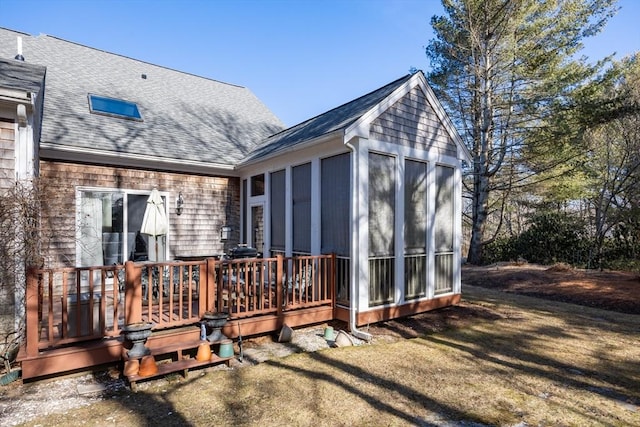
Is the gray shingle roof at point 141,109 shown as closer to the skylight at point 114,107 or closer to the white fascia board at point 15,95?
the skylight at point 114,107

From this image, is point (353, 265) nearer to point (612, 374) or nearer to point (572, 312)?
point (612, 374)

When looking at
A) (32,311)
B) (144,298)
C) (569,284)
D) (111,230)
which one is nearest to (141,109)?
(111,230)

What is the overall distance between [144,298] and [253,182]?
371 cm

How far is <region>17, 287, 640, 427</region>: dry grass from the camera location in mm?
3168

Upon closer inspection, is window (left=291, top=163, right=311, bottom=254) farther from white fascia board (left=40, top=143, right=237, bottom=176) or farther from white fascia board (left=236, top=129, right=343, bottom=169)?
white fascia board (left=40, top=143, right=237, bottom=176)

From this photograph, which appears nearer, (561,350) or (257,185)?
(561,350)

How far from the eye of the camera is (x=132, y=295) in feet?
13.6

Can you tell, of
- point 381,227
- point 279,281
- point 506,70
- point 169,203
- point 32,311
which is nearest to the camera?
point 32,311

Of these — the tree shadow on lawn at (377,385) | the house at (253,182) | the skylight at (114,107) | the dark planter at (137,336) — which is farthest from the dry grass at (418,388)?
the skylight at (114,107)

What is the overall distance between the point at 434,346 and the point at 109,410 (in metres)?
4.12

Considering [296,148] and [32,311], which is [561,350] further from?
[32,311]

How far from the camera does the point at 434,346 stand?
5141mm

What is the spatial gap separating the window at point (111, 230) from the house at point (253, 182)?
0.07 feet

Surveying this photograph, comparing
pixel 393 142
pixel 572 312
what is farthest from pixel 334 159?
pixel 572 312
